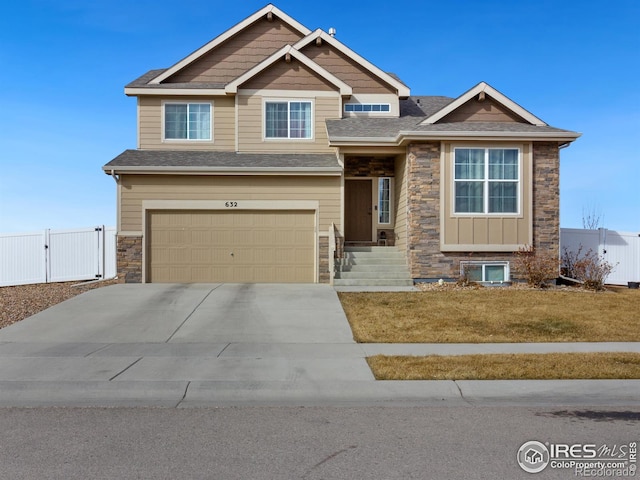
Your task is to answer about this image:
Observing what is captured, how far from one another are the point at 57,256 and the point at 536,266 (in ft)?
52.0

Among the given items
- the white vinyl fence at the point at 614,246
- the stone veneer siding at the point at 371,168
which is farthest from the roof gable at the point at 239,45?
the white vinyl fence at the point at 614,246

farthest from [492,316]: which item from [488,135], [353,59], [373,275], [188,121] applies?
[188,121]

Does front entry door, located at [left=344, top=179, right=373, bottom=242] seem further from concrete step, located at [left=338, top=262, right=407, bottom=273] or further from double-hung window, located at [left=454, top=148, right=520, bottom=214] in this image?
double-hung window, located at [left=454, top=148, right=520, bottom=214]

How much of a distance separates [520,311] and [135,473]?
418 inches

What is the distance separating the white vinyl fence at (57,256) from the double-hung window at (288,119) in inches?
260

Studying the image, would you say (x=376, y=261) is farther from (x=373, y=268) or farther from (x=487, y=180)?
(x=487, y=180)

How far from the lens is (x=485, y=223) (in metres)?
17.3

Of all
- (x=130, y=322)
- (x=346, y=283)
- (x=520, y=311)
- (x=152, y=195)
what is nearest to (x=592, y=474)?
(x=520, y=311)

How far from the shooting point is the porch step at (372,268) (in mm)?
17203

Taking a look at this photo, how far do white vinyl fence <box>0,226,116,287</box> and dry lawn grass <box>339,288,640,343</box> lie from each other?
9.75 m

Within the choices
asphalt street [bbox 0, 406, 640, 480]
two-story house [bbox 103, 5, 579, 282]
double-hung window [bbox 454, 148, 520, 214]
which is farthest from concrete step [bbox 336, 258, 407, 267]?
asphalt street [bbox 0, 406, 640, 480]

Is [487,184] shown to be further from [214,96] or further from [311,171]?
[214,96]

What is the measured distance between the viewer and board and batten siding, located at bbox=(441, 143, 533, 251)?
17.2m

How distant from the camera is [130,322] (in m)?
12.7
